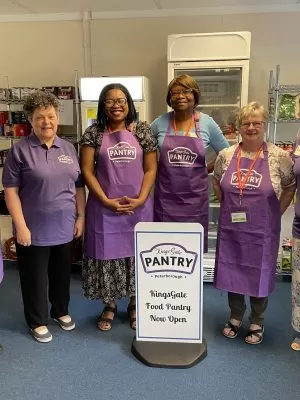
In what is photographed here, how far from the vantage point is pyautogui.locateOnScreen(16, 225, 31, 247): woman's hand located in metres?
2.21

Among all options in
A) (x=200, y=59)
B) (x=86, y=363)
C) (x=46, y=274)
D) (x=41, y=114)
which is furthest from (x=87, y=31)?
(x=86, y=363)

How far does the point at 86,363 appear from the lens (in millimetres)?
2240

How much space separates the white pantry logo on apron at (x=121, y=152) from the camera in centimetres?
231

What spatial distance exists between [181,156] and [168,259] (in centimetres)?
62

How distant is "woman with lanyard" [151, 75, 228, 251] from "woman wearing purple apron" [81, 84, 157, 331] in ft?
0.31

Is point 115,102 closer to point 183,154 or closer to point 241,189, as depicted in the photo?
point 183,154

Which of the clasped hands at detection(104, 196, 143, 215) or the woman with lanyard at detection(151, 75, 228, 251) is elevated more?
the woman with lanyard at detection(151, 75, 228, 251)

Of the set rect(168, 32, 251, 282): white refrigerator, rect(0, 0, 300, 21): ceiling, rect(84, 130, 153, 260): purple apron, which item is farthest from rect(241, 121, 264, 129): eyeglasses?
rect(0, 0, 300, 21): ceiling

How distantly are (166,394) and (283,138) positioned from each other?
2500 mm

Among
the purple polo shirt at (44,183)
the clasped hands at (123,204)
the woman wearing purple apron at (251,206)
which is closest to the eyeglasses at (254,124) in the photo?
the woman wearing purple apron at (251,206)

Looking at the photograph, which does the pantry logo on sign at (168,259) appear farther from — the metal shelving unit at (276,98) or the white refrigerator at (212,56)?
the metal shelving unit at (276,98)

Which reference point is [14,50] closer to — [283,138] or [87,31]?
[87,31]

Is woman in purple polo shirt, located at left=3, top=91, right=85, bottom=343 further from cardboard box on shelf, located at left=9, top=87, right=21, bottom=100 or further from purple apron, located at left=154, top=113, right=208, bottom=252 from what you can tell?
cardboard box on shelf, located at left=9, top=87, right=21, bottom=100

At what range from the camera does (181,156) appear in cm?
240
